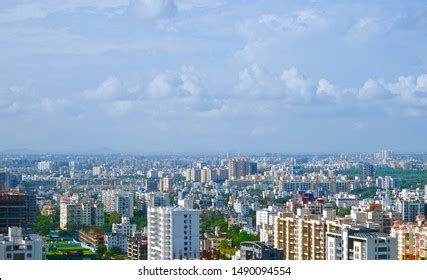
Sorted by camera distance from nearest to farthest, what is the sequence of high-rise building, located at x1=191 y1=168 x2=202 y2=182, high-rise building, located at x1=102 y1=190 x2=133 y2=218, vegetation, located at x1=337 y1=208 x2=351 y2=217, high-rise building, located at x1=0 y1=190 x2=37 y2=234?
high-rise building, located at x1=0 y1=190 x2=37 y2=234 → high-rise building, located at x1=102 y1=190 x2=133 y2=218 → vegetation, located at x1=337 y1=208 x2=351 y2=217 → high-rise building, located at x1=191 y1=168 x2=202 y2=182

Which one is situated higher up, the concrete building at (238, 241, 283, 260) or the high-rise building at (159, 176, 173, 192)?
the high-rise building at (159, 176, 173, 192)

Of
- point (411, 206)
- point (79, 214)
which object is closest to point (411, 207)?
point (411, 206)

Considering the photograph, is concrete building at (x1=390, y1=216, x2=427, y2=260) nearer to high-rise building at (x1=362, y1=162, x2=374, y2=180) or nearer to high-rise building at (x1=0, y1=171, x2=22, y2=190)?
high-rise building at (x1=362, y1=162, x2=374, y2=180)

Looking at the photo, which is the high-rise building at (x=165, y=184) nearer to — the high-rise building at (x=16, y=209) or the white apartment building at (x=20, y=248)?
the high-rise building at (x=16, y=209)

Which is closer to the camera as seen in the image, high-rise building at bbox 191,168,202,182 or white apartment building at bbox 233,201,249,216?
high-rise building at bbox 191,168,202,182

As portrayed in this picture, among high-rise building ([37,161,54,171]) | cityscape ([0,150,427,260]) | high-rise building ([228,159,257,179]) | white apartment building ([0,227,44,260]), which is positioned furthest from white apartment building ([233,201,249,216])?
white apartment building ([0,227,44,260])
